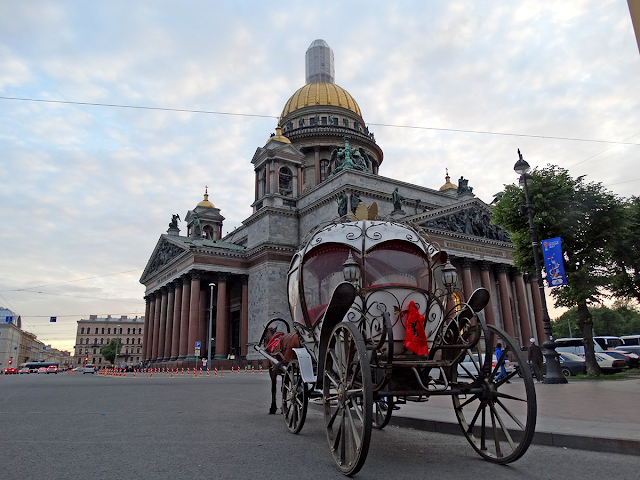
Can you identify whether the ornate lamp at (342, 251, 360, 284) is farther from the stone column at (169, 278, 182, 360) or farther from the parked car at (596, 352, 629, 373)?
the stone column at (169, 278, 182, 360)

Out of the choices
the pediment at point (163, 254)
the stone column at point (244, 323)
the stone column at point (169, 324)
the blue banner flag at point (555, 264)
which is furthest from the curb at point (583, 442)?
the stone column at point (169, 324)

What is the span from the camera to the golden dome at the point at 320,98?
196ft

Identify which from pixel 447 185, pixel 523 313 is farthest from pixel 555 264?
pixel 447 185

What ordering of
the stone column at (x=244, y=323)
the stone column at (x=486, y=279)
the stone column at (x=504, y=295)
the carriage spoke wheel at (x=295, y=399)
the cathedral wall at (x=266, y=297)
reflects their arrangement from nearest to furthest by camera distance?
the carriage spoke wheel at (x=295, y=399) < the cathedral wall at (x=266, y=297) < the stone column at (x=244, y=323) < the stone column at (x=486, y=279) < the stone column at (x=504, y=295)

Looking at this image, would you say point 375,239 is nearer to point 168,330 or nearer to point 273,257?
point 273,257

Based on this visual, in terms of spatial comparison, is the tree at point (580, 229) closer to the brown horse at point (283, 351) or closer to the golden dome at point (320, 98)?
the brown horse at point (283, 351)

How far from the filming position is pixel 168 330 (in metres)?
47.8

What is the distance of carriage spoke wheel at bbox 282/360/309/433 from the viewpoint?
6.99 metres

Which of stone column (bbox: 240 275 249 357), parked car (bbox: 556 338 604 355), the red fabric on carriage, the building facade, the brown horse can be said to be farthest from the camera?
the building facade

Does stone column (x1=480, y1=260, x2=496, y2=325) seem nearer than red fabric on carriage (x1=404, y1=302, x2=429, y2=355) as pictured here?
No

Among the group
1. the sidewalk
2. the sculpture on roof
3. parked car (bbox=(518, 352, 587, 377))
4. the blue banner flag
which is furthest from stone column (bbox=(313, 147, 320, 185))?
the sidewalk

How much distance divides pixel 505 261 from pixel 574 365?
23961 mm

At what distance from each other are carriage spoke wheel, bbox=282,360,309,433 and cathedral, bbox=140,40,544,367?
2693 cm

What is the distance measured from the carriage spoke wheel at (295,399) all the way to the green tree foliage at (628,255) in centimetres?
1908
